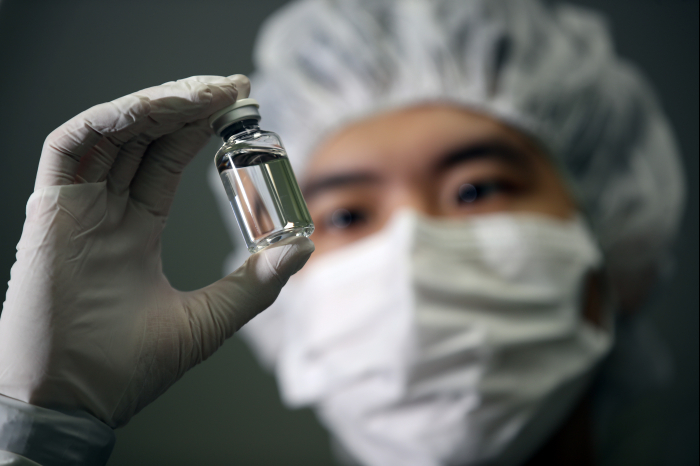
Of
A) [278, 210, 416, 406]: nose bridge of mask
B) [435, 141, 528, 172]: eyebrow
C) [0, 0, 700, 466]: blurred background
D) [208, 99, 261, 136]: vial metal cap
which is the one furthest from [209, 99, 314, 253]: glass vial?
[0, 0, 700, 466]: blurred background

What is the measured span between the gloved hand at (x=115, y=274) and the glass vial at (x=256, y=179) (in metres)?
0.02

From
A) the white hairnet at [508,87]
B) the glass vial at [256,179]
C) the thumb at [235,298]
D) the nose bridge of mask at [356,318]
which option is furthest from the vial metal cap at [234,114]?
the white hairnet at [508,87]

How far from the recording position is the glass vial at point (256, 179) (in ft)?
1.72

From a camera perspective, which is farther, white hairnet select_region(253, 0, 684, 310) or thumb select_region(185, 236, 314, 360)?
white hairnet select_region(253, 0, 684, 310)

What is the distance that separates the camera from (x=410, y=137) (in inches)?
38.4

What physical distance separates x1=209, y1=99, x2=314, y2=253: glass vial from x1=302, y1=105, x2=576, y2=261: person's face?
1.47 ft

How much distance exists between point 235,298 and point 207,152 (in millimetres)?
952

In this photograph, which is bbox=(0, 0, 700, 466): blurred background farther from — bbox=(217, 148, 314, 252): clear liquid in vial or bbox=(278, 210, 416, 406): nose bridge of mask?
bbox=(217, 148, 314, 252): clear liquid in vial

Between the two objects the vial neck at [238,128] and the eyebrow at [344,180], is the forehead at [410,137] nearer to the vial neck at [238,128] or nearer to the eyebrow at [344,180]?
the eyebrow at [344,180]

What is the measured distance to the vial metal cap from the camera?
519 millimetres

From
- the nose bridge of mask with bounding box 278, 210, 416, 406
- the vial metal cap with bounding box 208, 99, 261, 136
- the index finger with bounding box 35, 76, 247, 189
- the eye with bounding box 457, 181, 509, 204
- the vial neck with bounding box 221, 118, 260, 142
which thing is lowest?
the nose bridge of mask with bounding box 278, 210, 416, 406

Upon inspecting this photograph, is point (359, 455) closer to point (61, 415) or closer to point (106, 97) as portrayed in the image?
point (61, 415)

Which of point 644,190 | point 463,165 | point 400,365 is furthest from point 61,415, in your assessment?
point 644,190

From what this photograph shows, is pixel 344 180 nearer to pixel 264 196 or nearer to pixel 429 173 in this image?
pixel 429 173
